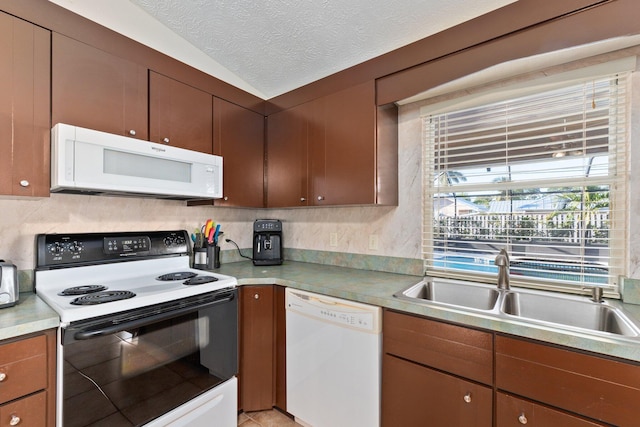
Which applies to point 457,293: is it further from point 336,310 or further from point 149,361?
point 149,361

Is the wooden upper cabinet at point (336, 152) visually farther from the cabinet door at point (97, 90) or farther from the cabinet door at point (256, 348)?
the cabinet door at point (97, 90)

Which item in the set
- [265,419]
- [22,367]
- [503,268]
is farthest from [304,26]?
[265,419]

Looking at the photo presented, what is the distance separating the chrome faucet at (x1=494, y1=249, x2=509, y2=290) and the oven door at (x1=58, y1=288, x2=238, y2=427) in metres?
1.45

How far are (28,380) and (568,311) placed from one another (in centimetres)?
225

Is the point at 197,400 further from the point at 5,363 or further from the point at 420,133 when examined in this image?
the point at 420,133

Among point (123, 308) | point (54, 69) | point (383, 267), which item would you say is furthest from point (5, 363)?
point (383, 267)

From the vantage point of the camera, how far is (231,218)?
2469 mm

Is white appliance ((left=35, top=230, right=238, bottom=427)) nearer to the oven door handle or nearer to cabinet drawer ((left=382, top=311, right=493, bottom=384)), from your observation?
the oven door handle

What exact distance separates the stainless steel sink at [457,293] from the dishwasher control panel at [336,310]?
0.23 m

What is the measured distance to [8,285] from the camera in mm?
1196

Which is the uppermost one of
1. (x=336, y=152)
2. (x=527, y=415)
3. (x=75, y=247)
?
(x=336, y=152)

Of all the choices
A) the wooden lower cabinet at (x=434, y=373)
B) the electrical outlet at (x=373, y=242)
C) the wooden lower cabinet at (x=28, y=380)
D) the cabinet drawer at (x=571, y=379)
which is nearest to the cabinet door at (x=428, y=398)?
the wooden lower cabinet at (x=434, y=373)

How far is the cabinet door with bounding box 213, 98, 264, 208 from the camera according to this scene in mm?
2062

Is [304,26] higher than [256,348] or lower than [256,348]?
higher
